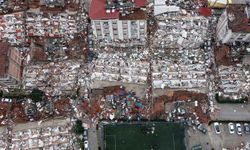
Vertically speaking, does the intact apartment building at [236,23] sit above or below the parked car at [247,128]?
above

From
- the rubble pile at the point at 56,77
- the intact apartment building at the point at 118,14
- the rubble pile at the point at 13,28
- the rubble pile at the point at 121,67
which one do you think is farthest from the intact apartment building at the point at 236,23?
the rubble pile at the point at 13,28

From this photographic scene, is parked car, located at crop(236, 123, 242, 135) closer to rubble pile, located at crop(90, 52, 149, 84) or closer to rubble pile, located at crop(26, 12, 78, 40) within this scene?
rubble pile, located at crop(90, 52, 149, 84)

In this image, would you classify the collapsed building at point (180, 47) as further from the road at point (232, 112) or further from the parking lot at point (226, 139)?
the parking lot at point (226, 139)

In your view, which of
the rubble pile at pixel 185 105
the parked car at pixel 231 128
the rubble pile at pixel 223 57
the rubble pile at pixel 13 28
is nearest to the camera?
the parked car at pixel 231 128

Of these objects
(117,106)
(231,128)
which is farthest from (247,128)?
(117,106)

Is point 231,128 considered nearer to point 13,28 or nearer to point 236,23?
point 236,23

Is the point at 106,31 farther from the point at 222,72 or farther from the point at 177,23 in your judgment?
the point at 222,72

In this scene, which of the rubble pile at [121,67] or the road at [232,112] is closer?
the road at [232,112]
